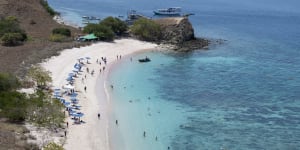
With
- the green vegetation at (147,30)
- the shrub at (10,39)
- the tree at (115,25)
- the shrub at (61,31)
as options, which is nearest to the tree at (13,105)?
the shrub at (10,39)

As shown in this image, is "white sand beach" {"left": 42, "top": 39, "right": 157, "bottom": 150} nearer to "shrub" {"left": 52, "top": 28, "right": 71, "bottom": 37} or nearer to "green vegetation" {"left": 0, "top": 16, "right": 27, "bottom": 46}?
"shrub" {"left": 52, "top": 28, "right": 71, "bottom": 37}

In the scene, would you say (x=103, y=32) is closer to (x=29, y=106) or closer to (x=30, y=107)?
(x=29, y=106)

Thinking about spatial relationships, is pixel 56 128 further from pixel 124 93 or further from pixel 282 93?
pixel 282 93

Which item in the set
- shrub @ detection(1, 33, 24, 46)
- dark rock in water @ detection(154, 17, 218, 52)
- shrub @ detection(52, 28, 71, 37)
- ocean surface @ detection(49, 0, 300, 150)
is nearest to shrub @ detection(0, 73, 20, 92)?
ocean surface @ detection(49, 0, 300, 150)

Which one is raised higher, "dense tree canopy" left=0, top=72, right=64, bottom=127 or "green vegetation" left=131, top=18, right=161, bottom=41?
"green vegetation" left=131, top=18, right=161, bottom=41

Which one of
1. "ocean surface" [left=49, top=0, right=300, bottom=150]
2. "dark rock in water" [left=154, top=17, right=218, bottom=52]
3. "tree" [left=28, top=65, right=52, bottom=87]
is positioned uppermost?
"dark rock in water" [left=154, top=17, right=218, bottom=52]

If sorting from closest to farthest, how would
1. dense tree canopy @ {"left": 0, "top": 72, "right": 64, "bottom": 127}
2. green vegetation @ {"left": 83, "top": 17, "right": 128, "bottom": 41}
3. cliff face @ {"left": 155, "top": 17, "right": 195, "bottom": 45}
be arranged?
dense tree canopy @ {"left": 0, "top": 72, "right": 64, "bottom": 127}
green vegetation @ {"left": 83, "top": 17, "right": 128, "bottom": 41}
cliff face @ {"left": 155, "top": 17, "right": 195, "bottom": 45}

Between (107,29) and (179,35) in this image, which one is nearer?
(107,29)

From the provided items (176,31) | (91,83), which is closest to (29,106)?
(91,83)
